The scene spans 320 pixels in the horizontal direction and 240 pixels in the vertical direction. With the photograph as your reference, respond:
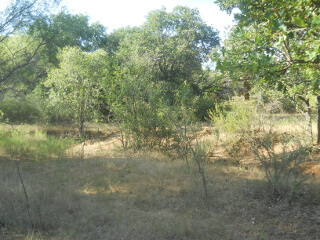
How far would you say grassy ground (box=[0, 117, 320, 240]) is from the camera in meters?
3.80

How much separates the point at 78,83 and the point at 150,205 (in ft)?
32.1

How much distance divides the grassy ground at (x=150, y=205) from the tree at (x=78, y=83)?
21.0ft

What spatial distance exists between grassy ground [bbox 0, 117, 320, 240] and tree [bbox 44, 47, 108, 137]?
6.41 m

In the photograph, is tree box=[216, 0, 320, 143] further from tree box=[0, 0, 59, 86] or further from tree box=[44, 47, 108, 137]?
tree box=[44, 47, 108, 137]

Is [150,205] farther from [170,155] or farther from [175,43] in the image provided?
[175,43]

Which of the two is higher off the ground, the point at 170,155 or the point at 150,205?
the point at 170,155

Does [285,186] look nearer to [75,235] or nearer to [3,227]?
[75,235]

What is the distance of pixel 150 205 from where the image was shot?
4.98 m

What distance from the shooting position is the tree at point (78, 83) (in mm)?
13000

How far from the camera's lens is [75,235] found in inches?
142

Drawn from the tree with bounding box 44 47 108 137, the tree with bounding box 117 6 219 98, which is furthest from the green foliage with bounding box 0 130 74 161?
the tree with bounding box 117 6 219 98

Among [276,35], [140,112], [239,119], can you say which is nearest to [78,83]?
[140,112]

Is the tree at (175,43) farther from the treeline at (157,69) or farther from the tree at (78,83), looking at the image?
the tree at (78,83)

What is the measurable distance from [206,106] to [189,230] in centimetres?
1606
